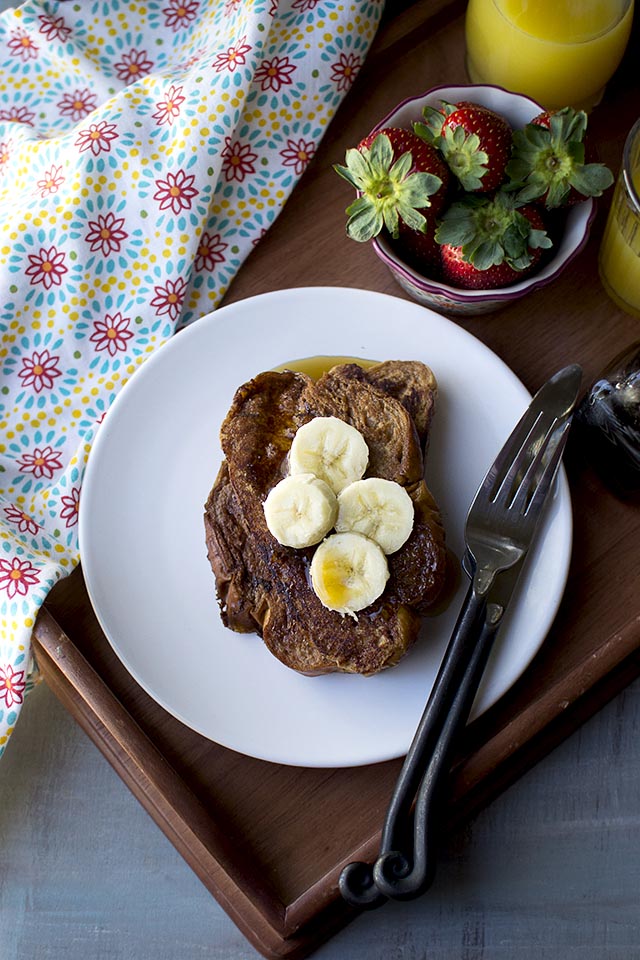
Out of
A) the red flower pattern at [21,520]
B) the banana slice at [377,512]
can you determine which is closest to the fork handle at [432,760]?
the banana slice at [377,512]

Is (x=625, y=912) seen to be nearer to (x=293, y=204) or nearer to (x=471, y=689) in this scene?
(x=471, y=689)

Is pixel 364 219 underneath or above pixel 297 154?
above

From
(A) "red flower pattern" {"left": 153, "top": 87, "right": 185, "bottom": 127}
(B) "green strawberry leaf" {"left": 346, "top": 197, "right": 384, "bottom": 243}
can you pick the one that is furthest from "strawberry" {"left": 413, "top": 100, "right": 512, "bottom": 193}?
(A) "red flower pattern" {"left": 153, "top": 87, "right": 185, "bottom": 127}

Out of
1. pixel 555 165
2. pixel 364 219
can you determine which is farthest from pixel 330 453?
pixel 555 165

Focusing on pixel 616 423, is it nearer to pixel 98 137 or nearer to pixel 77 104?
pixel 98 137

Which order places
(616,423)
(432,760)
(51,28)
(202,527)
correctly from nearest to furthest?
(432,760)
(616,423)
(202,527)
(51,28)

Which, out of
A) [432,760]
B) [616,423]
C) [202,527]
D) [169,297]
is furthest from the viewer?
[169,297]

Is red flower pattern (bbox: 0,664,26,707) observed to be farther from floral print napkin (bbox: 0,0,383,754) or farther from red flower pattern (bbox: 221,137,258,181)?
red flower pattern (bbox: 221,137,258,181)
